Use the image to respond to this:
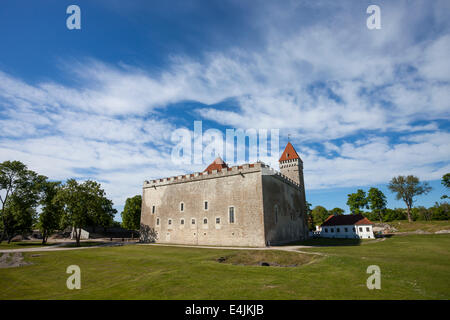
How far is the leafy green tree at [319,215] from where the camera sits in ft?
284

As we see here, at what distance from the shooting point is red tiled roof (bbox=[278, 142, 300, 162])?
47225 millimetres

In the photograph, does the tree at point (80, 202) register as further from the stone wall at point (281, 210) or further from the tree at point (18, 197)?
the stone wall at point (281, 210)

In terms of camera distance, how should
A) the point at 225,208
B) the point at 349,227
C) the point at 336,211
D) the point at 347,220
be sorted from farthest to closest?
the point at 336,211, the point at 347,220, the point at 349,227, the point at 225,208

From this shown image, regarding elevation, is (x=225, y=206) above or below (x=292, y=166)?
below

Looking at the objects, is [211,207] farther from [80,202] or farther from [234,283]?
[234,283]

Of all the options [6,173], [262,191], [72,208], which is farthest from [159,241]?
[6,173]

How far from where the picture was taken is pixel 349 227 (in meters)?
50.1

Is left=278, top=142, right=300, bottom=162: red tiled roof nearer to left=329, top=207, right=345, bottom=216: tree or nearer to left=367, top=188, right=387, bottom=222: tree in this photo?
left=367, top=188, right=387, bottom=222: tree

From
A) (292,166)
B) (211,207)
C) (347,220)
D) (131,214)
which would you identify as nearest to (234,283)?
(211,207)

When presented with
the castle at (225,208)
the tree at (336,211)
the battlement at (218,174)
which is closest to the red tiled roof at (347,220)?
the castle at (225,208)

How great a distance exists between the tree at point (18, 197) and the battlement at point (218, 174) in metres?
17.5

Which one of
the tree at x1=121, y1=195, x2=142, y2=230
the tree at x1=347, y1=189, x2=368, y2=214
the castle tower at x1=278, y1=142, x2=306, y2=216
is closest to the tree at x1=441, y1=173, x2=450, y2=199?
the tree at x1=347, y1=189, x2=368, y2=214

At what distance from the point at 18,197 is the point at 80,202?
11.6 metres
